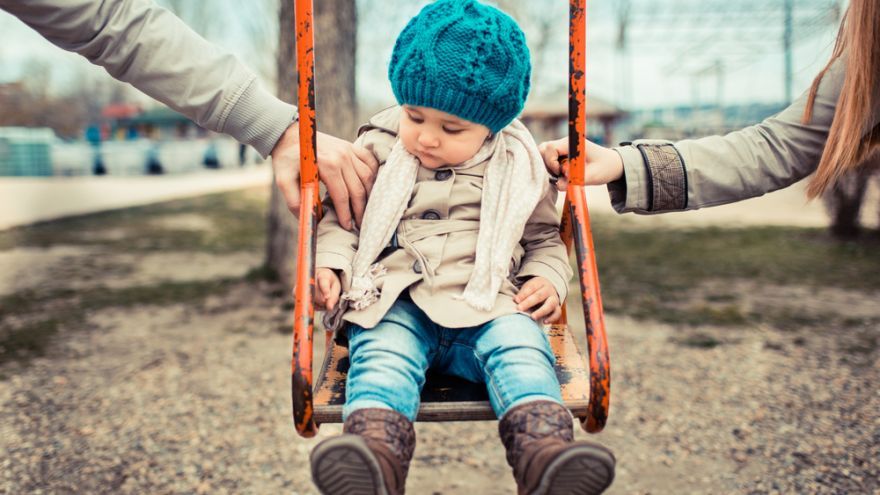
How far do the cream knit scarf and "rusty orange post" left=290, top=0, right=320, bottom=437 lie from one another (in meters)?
0.16

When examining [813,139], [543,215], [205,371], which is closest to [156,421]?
[205,371]

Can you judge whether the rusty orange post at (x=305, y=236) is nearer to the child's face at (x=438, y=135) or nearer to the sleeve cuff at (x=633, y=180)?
the child's face at (x=438, y=135)

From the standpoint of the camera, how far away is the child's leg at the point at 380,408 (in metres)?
1.34

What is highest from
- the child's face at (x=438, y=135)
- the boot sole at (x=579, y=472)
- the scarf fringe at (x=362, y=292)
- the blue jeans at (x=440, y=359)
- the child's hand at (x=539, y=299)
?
the child's face at (x=438, y=135)

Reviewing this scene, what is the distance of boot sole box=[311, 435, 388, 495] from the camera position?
133 cm

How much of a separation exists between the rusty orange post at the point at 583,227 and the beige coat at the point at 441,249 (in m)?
0.16

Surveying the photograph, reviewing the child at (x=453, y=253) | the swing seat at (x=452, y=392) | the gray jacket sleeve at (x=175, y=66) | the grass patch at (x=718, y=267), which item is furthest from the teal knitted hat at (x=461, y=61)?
the grass patch at (x=718, y=267)

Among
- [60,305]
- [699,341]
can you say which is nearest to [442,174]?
[699,341]

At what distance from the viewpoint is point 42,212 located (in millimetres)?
10492

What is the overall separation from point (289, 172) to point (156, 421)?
214cm

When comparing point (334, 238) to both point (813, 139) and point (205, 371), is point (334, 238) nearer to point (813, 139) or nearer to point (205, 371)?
point (813, 139)

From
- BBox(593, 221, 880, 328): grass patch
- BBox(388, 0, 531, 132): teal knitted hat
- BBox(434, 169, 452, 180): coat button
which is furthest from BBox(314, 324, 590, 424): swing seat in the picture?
BBox(593, 221, 880, 328): grass patch

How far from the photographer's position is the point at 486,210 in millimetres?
1820

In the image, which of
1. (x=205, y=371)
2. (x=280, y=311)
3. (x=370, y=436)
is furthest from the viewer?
(x=280, y=311)
